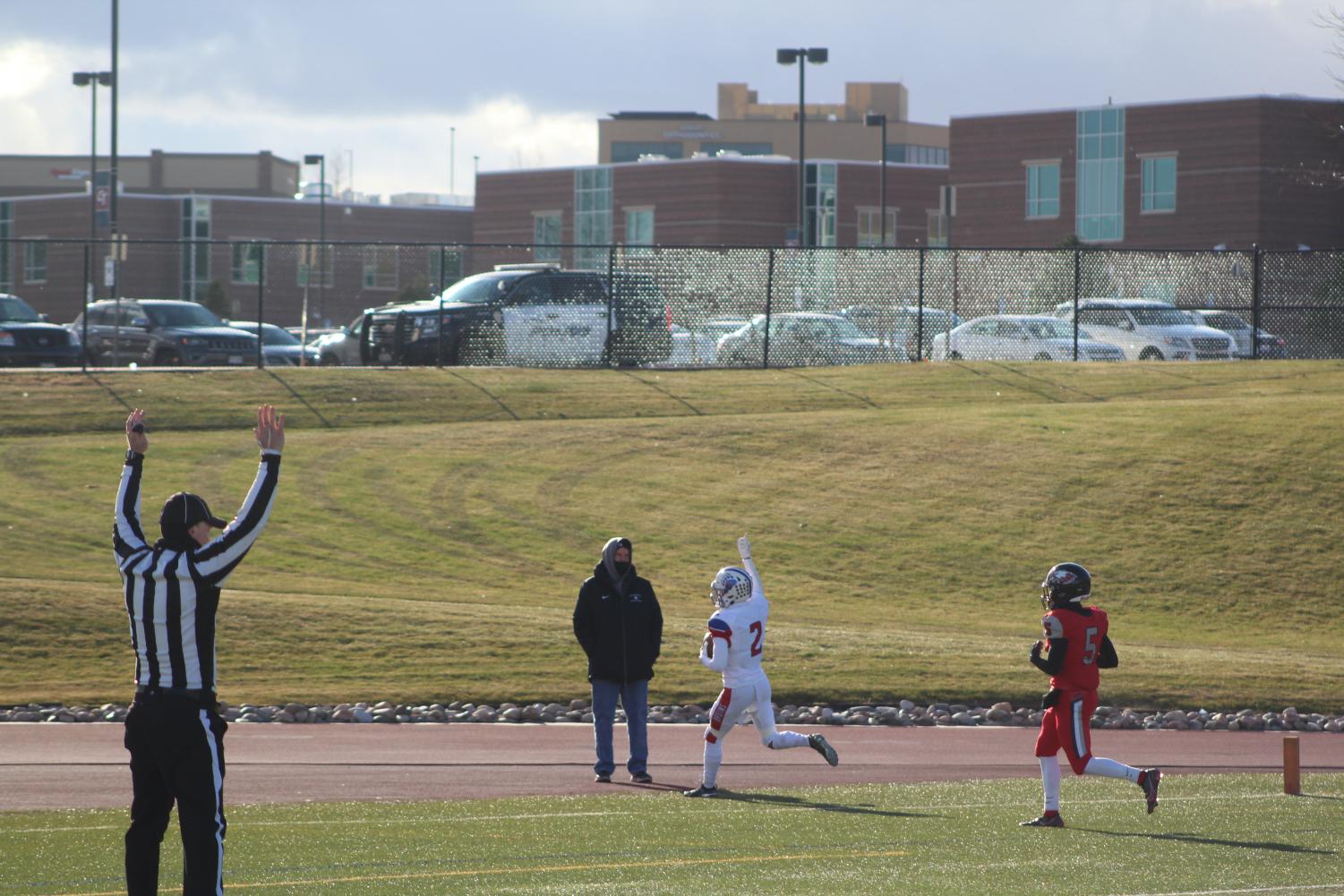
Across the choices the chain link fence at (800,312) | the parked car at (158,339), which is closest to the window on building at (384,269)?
the chain link fence at (800,312)

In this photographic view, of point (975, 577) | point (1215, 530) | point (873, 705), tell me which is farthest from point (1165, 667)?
point (1215, 530)

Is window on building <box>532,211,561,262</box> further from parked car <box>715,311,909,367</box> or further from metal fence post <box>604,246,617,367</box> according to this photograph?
metal fence post <box>604,246,617,367</box>

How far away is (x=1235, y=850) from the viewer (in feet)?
32.5

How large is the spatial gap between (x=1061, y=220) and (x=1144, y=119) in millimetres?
5074

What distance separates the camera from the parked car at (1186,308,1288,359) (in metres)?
36.8

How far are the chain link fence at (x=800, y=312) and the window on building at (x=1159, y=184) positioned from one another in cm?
3065

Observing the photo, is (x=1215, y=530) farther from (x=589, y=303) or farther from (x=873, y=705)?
(x=589, y=303)

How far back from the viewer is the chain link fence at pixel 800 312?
33.6 m

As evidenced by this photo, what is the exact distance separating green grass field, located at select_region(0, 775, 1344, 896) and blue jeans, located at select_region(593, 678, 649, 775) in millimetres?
745

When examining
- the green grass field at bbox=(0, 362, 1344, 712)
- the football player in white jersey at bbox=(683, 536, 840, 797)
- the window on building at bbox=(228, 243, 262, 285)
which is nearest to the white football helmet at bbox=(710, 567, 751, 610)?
the football player in white jersey at bbox=(683, 536, 840, 797)

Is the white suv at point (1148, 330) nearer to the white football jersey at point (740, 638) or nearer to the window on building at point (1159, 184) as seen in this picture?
the white football jersey at point (740, 638)

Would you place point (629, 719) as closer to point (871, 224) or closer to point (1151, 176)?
point (1151, 176)

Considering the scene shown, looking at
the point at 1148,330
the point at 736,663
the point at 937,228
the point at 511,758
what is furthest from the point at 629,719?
the point at 937,228

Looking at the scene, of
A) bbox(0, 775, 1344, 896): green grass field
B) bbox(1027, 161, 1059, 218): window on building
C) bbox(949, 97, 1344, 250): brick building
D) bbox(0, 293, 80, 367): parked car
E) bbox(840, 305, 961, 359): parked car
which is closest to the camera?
bbox(0, 775, 1344, 896): green grass field
